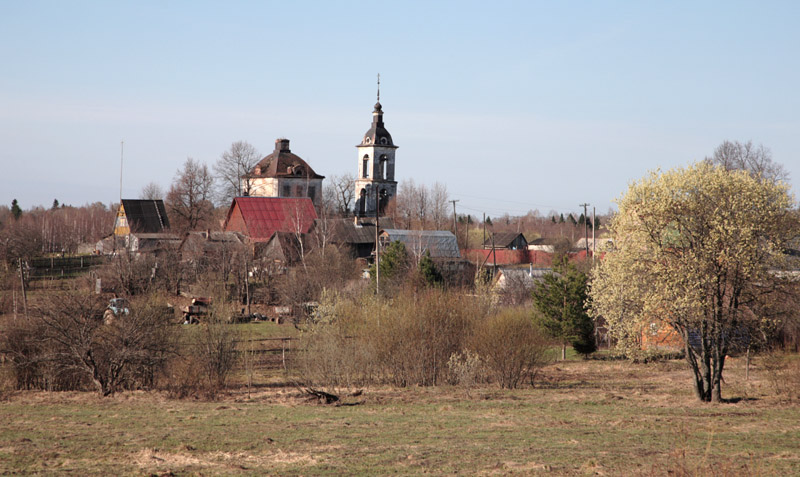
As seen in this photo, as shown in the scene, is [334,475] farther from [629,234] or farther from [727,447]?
[629,234]

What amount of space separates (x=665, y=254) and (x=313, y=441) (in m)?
11.9

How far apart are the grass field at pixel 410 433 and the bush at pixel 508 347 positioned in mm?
831

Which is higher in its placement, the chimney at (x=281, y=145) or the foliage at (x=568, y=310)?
the chimney at (x=281, y=145)

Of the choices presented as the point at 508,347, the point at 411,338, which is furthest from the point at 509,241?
the point at 508,347

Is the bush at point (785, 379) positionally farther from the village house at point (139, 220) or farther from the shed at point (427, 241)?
the village house at point (139, 220)

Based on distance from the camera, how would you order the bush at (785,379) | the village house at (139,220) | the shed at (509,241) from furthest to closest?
1. the shed at (509,241)
2. the village house at (139,220)
3. the bush at (785,379)

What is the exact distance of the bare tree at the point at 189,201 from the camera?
79.6 meters

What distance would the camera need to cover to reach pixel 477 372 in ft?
81.4

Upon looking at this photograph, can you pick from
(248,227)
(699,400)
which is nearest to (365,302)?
(699,400)

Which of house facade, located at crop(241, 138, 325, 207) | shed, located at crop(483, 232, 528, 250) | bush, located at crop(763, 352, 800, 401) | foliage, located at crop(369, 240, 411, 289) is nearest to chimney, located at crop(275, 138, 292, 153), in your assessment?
house facade, located at crop(241, 138, 325, 207)

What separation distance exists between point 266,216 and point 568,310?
137 ft

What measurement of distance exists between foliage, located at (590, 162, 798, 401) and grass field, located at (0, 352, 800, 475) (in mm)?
2313

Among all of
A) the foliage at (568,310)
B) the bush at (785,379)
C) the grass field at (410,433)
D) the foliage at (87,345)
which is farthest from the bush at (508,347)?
the foliage at (87,345)

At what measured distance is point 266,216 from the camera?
68875 millimetres
